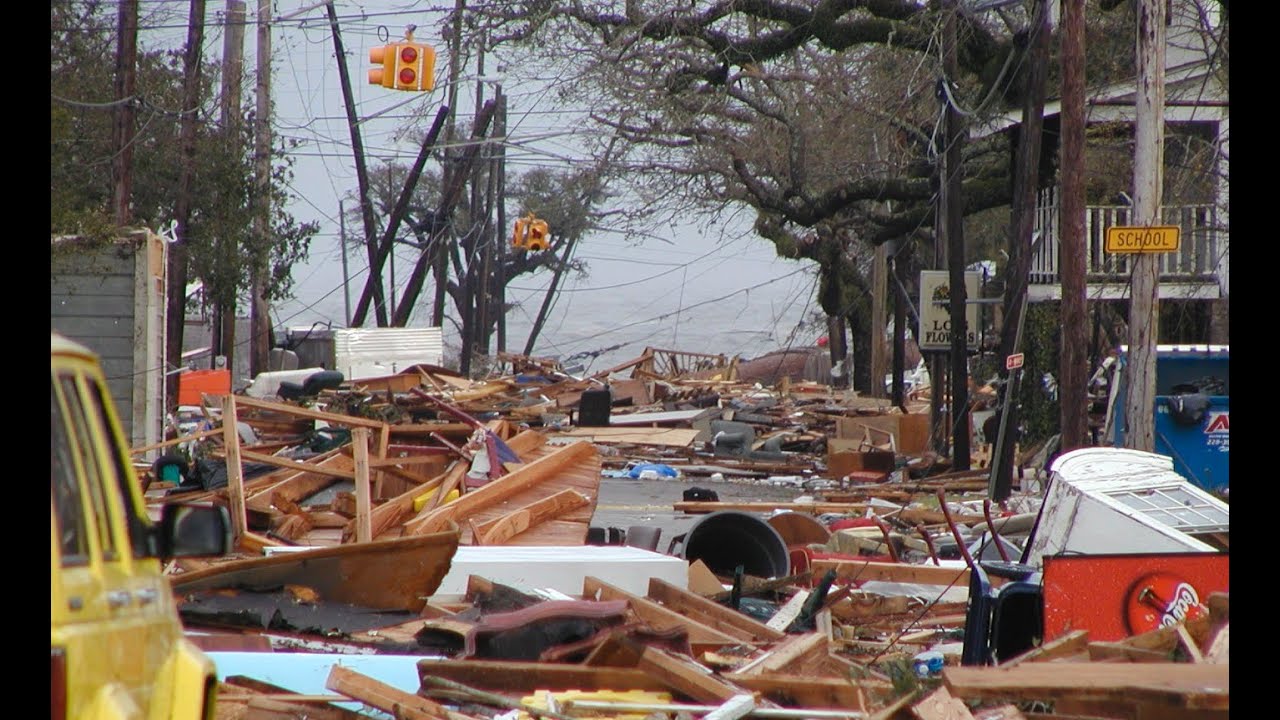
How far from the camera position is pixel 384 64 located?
23.3m

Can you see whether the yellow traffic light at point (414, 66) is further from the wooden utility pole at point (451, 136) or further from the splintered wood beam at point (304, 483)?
the splintered wood beam at point (304, 483)

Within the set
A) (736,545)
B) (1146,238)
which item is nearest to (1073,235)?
(1146,238)

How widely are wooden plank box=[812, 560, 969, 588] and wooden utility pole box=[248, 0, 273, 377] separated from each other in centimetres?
1898

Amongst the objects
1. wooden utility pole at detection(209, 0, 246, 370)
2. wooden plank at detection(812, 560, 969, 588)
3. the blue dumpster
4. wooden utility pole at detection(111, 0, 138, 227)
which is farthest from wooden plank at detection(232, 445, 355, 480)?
wooden utility pole at detection(209, 0, 246, 370)

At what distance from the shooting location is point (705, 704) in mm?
6793

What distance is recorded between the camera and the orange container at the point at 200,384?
26.0 m

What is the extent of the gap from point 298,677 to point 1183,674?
161 inches

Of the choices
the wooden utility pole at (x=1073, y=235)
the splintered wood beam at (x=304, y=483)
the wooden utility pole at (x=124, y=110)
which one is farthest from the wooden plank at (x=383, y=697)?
the wooden utility pole at (x=124, y=110)

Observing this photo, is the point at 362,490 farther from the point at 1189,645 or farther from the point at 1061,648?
the point at 1189,645

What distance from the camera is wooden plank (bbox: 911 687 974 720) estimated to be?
212 inches

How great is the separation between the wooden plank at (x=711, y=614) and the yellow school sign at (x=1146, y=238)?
562 centimetres
